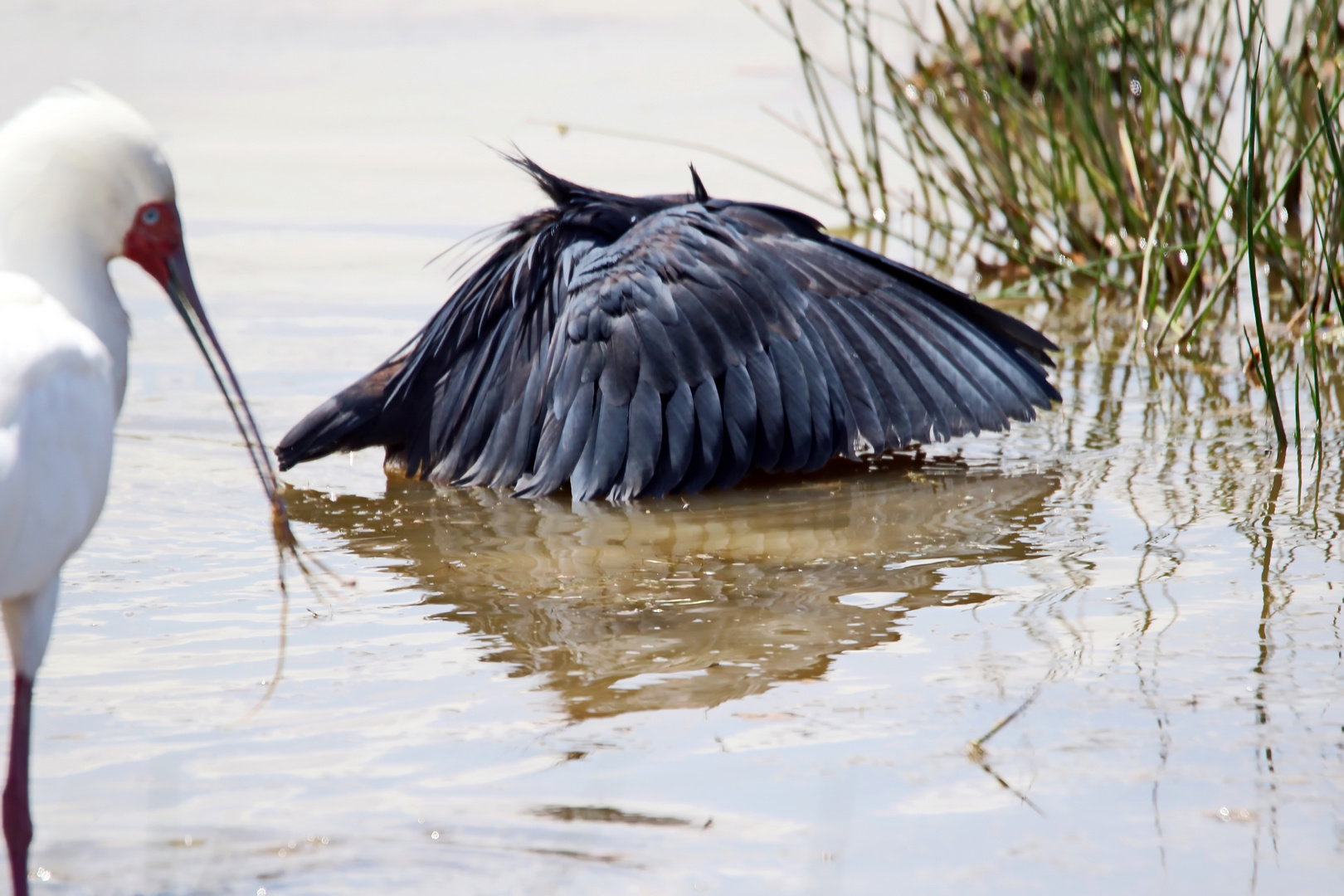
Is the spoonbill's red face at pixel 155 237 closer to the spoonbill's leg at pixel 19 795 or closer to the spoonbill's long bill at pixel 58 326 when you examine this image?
the spoonbill's long bill at pixel 58 326

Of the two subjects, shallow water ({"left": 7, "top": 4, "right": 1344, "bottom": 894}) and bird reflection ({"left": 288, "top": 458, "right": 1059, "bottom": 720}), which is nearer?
shallow water ({"left": 7, "top": 4, "right": 1344, "bottom": 894})

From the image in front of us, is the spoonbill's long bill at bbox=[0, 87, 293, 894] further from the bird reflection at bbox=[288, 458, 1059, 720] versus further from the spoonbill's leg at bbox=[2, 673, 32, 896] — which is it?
the bird reflection at bbox=[288, 458, 1059, 720]

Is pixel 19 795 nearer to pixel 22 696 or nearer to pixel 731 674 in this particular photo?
pixel 22 696

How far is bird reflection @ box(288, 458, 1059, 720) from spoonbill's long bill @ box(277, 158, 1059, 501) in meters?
0.13

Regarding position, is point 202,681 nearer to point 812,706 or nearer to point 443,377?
point 812,706

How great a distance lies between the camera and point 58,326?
2.35 meters

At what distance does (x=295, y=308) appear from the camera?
Result: 19.9 ft

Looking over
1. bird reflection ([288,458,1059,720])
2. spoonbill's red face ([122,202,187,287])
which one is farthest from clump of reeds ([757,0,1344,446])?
spoonbill's red face ([122,202,187,287])

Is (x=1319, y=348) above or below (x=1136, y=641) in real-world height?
above

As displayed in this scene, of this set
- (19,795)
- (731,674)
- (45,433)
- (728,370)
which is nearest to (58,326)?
(45,433)

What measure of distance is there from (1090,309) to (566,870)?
449cm

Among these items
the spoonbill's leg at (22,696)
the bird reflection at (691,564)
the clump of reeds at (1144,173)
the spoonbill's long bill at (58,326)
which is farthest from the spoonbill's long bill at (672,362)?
the spoonbill's leg at (22,696)

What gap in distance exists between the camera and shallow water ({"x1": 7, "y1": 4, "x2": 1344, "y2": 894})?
2301mm

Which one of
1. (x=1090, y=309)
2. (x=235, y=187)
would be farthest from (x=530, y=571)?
(x=235, y=187)
